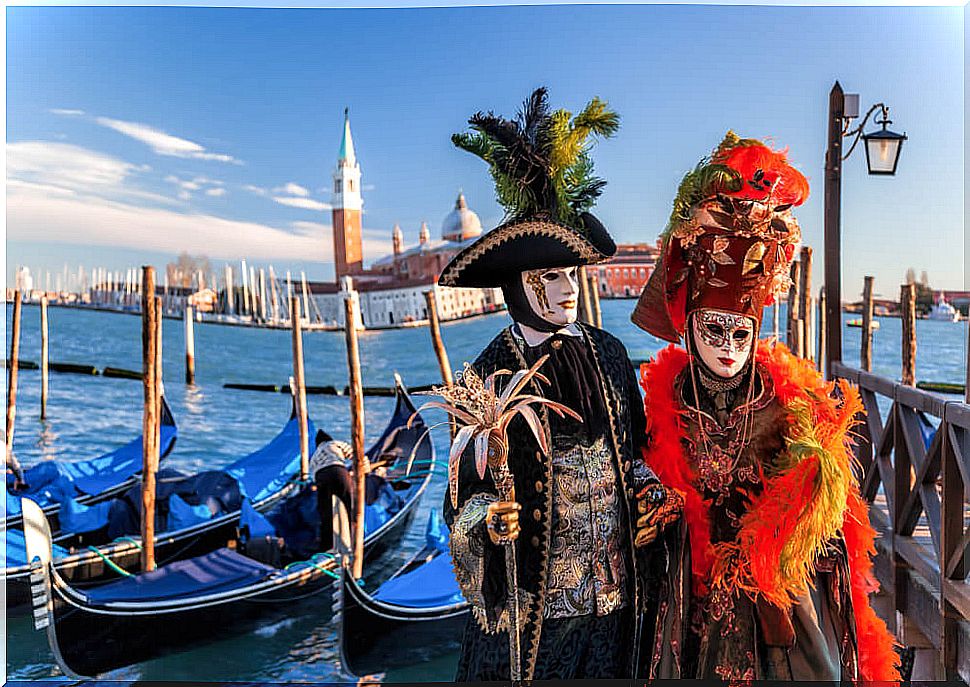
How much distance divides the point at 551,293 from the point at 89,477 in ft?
24.3

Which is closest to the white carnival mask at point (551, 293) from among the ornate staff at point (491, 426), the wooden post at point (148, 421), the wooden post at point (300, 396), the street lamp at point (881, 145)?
the ornate staff at point (491, 426)

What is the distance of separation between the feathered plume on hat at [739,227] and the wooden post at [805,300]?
4.67m

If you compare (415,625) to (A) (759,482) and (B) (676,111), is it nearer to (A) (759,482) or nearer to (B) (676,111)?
(A) (759,482)

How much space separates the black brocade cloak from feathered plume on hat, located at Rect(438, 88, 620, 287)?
197 millimetres

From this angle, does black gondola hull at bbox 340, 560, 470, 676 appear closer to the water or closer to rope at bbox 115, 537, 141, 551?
rope at bbox 115, 537, 141, 551

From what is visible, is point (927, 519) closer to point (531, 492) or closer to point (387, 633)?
→ point (531, 492)

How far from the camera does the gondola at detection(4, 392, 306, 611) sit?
625 centimetres

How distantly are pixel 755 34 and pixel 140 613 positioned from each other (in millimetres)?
5113

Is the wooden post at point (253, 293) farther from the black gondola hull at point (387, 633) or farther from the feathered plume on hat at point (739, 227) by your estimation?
the feathered plume on hat at point (739, 227)

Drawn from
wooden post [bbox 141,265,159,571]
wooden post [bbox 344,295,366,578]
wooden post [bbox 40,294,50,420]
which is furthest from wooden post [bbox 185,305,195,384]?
wooden post [bbox 344,295,366,578]

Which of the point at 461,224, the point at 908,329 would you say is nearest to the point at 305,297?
the point at 461,224

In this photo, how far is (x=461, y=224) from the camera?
8.38 metres

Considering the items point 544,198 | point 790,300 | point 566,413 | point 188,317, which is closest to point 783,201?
point 544,198

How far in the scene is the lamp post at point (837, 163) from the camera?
427 centimetres
